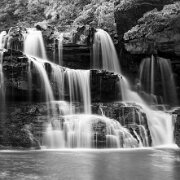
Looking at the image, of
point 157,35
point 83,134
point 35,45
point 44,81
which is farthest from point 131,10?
point 83,134

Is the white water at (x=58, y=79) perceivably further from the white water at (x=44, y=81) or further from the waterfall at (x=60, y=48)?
the waterfall at (x=60, y=48)

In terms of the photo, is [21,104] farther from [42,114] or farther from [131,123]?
[131,123]

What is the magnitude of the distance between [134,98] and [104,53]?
4005mm

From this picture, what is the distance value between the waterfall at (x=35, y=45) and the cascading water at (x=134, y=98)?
12.7ft

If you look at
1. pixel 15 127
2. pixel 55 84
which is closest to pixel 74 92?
pixel 55 84

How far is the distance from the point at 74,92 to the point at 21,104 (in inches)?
140

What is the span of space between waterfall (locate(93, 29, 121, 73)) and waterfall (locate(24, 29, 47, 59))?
381cm

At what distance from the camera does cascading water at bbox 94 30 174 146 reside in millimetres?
21453

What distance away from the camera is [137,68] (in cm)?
2877

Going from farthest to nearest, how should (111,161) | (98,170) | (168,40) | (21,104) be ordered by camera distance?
(168,40), (21,104), (111,161), (98,170)

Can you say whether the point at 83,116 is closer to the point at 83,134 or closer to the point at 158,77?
the point at 83,134

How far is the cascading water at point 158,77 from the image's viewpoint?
28391 millimetres

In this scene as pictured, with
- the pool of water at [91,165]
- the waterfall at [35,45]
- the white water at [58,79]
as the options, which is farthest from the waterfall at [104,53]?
the pool of water at [91,165]

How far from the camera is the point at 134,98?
25938mm
